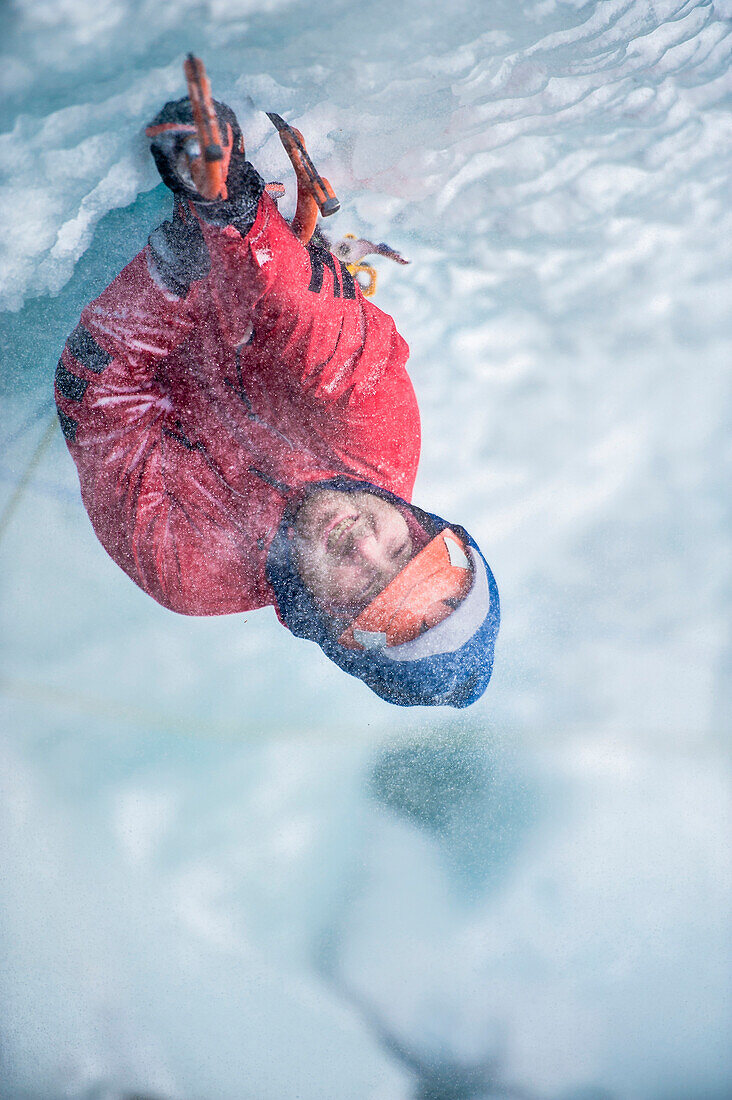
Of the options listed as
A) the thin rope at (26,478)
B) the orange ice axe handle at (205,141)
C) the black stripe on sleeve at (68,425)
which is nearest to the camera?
the orange ice axe handle at (205,141)

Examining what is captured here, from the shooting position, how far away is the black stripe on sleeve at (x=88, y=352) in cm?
78

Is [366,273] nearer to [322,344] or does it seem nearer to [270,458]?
[322,344]

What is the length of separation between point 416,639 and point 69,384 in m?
0.52

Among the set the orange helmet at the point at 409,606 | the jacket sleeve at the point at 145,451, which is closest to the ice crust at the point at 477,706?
the jacket sleeve at the point at 145,451

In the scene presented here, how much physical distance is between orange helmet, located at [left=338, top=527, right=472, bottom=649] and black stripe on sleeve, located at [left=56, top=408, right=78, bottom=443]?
0.42 metres

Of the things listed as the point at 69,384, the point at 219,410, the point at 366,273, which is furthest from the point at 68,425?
the point at 366,273

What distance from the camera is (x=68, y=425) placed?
836 mm

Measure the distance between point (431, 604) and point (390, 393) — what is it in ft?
1.04

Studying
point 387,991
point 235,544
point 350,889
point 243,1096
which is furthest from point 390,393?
point 243,1096

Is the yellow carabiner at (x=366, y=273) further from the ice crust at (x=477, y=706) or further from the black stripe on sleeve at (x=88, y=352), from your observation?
the black stripe on sleeve at (x=88, y=352)

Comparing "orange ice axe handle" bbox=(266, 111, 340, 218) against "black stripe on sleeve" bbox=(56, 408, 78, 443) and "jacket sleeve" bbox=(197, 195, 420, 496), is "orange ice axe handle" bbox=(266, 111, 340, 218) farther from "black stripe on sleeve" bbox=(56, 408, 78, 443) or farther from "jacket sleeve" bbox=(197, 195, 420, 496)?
"black stripe on sleeve" bbox=(56, 408, 78, 443)

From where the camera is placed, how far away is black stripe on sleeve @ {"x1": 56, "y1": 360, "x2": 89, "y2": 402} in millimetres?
802

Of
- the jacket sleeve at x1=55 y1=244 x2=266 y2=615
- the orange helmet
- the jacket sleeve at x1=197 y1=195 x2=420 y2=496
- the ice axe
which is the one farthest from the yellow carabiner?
the orange helmet

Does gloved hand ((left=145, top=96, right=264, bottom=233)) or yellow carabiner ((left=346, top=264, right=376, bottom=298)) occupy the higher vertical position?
gloved hand ((left=145, top=96, right=264, bottom=233))
